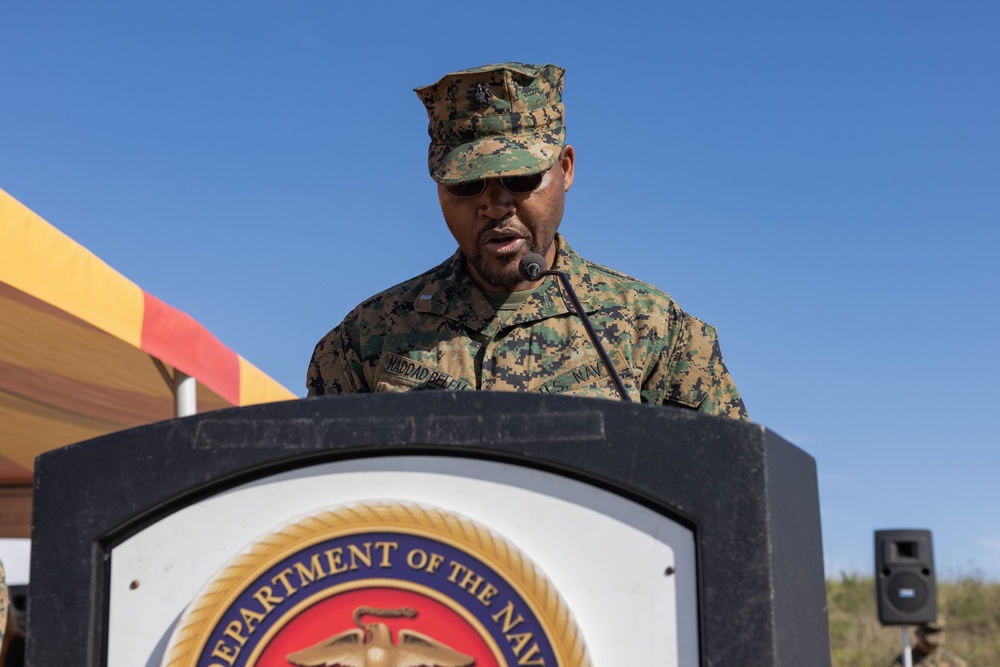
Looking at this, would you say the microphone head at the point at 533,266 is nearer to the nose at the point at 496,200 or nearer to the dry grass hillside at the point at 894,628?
the nose at the point at 496,200

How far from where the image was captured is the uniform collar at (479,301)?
2076 millimetres

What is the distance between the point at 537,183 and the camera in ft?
6.43

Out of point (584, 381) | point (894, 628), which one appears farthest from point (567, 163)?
point (894, 628)

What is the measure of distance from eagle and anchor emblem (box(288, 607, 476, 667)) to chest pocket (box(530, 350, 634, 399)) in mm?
857

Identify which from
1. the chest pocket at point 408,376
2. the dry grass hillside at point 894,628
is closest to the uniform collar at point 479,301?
the chest pocket at point 408,376

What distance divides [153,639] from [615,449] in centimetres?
48

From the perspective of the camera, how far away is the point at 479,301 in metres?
2.10

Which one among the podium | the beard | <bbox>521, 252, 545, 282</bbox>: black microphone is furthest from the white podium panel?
the beard

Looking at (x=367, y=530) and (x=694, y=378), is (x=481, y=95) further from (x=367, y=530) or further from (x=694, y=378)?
(x=367, y=530)

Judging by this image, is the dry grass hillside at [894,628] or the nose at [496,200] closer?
the nose at [496,200]

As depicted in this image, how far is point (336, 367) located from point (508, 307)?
31 cm

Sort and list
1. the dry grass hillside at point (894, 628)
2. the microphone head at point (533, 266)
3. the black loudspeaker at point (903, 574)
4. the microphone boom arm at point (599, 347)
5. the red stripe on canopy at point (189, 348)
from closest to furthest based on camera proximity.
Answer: the microphone boom arm at point (599, 347) < the microphone head at point (533, 266) < the red stripe on canopy at point (189, 348) < the black loudspeaker at point (903, 574) < the dry grass hillside at point (894, 628)

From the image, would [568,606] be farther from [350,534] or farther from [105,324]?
[105,324]

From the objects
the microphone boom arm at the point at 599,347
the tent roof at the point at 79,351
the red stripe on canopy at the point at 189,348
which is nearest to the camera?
the microphone boom arm at the point at 599,347
